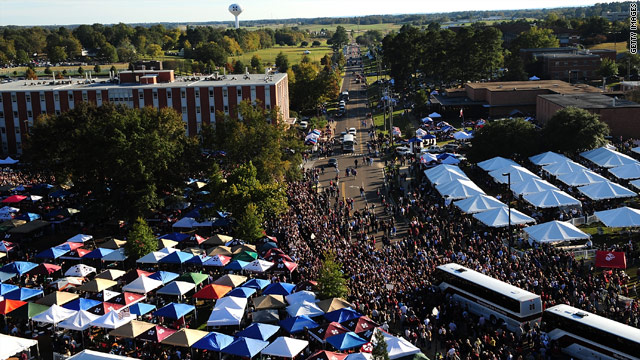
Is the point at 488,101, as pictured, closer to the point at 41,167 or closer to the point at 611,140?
the point at 611,140

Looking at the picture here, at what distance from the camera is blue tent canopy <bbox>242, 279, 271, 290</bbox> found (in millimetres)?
29334

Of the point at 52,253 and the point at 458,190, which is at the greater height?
the point at 458,190

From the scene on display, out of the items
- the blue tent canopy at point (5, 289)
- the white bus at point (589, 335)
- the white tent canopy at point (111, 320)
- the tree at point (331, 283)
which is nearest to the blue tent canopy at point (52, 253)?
the blue tent canopy at point (5, 289)

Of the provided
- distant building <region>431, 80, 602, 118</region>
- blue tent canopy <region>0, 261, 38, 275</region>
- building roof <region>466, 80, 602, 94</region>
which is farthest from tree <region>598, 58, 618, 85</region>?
blue tent canopy <region>0, 261, 38, 275</region>

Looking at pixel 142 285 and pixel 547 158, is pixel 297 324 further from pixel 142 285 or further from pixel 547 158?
pixel 547 158

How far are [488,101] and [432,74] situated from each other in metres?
25.1

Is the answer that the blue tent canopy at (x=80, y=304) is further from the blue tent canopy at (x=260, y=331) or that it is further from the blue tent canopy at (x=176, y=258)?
the blue tent canopy at (x=260, y=331)

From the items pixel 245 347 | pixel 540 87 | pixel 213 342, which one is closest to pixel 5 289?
pixel 213 342

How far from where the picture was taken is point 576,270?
1224 inches

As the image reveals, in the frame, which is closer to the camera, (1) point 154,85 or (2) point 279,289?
(2) point 279,289

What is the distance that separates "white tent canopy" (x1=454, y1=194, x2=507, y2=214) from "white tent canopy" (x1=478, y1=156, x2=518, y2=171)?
26.7 feet

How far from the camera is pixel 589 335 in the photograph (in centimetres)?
2320

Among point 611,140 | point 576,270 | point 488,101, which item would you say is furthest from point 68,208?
point 488,101

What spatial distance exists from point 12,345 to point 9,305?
154 inches
